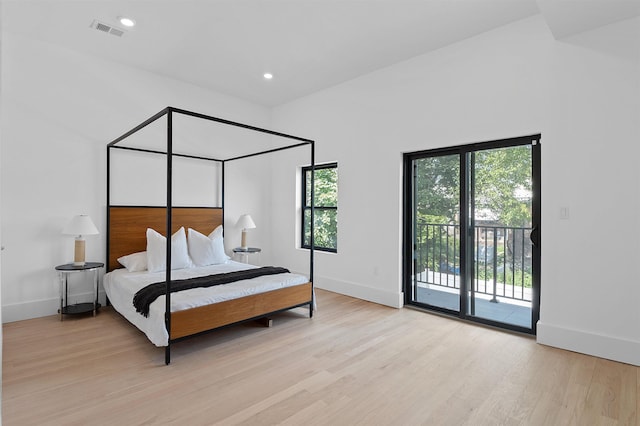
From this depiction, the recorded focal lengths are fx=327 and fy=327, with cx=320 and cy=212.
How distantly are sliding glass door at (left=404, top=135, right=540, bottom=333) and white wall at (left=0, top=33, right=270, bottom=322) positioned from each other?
3.59 m

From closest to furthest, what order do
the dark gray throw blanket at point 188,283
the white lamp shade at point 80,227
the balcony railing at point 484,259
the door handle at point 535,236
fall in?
1. the dark gray throw blanket at point 188,283
2. the door handle at point 535,236
3. the balcony railing at point 484,259
4. the white lamp shade at point 80,227

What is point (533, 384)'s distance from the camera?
7.29 ft

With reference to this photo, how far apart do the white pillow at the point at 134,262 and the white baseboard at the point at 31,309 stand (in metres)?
0.61

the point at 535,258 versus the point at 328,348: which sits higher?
the point at 535,258

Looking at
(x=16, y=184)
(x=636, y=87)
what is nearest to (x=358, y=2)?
(x=636, y=87)

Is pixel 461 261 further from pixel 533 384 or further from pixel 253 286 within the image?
pixel 253 286

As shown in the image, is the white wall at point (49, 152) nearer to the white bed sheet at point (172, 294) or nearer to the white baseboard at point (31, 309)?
the white baseboard at point (31, 309)

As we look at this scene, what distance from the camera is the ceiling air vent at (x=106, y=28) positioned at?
10.3 feet

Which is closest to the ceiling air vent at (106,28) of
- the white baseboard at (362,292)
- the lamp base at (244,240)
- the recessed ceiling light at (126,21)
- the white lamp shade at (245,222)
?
the recessed ceiling light at (126,21)

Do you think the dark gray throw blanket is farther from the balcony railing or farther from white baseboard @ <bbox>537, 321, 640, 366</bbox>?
white baseboard @ <bbox>537, 321, 640, 366</bbox>

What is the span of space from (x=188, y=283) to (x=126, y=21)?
254 cm

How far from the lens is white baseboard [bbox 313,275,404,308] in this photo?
393 centimetres

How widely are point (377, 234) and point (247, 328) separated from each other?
6.28ft

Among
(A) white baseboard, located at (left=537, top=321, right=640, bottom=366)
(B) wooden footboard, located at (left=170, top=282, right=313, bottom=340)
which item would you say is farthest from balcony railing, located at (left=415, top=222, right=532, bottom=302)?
(B) wooden footboard, located at (left=170, top=282, right=313, bottom=340)
